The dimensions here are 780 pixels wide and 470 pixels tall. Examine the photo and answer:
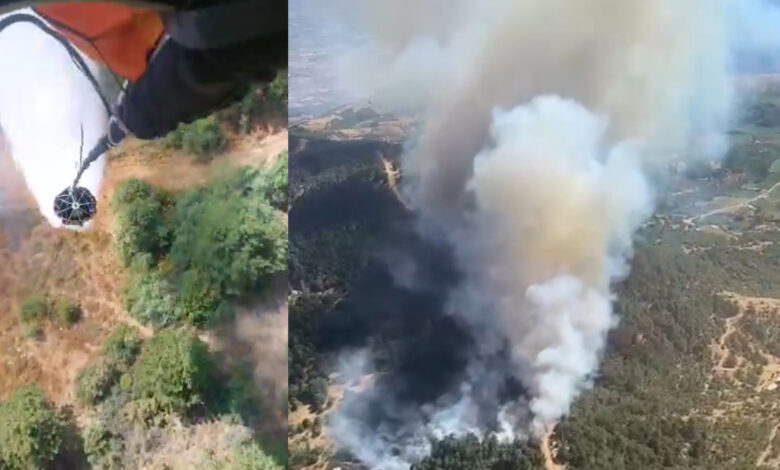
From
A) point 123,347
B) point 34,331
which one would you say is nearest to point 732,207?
point 123,347

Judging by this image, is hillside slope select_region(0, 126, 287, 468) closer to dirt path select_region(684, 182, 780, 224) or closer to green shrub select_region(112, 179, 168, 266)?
green shrub select_region(112, 179, 168, 266)

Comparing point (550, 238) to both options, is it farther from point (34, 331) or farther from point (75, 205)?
point (34, 331)

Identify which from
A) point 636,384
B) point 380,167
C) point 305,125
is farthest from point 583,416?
point 305,125

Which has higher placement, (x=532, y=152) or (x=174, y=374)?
(x=532, y=152)

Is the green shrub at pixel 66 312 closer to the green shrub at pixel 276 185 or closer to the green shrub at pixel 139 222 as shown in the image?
the green shrub at pixel 139 222

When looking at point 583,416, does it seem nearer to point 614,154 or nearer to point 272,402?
point 614,154

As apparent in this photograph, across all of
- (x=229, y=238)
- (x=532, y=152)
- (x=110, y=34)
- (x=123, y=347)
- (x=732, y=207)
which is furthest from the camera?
(x=123, y=347)

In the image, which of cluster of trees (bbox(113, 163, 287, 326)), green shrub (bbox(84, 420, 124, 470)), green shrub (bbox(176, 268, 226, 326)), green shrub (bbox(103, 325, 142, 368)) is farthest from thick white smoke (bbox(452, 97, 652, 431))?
green shrub (bbox(84, 420, 124, 470))

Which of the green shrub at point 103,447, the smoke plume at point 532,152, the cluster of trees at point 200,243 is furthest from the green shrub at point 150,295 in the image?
the smoke plume at point 532,152
